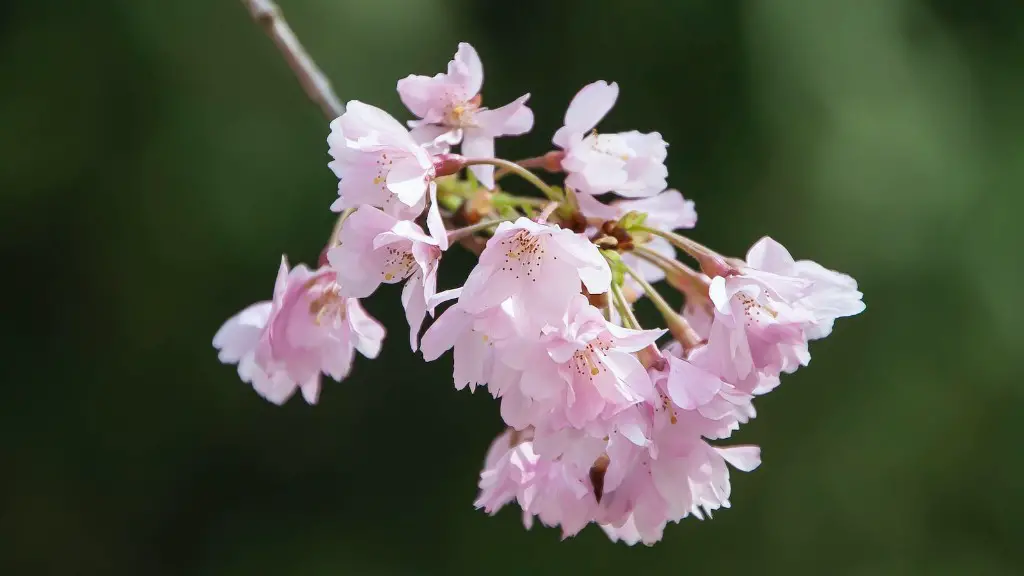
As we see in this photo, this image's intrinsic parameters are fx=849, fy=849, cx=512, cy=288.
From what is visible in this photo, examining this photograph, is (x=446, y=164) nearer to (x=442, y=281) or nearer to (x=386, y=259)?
(x=386, y=259)

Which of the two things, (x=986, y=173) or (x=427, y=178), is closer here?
(x=427, y=178)

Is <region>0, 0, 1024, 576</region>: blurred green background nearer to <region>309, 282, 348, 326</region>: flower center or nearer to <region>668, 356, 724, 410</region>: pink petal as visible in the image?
<region>309, 282, 348, 326</region>: flower center

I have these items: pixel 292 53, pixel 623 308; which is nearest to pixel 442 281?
pixel 292 53

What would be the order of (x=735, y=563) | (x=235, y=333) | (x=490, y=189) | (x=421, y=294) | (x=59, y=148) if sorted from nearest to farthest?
(x=421, y=294) < (x=490, y=189) < (x=235, y=333) < (x=59, y=148) < (x=735, y=563)

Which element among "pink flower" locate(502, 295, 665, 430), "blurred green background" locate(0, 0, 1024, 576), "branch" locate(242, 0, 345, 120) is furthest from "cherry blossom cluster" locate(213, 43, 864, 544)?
"blurred green background" locate(0, 0, 1024, 576)

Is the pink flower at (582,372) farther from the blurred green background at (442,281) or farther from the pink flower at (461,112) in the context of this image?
the blurred green background at (442,281)

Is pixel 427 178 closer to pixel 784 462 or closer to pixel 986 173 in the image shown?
pixel 784 462

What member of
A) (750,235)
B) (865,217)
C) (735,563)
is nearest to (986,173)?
(865,217)
